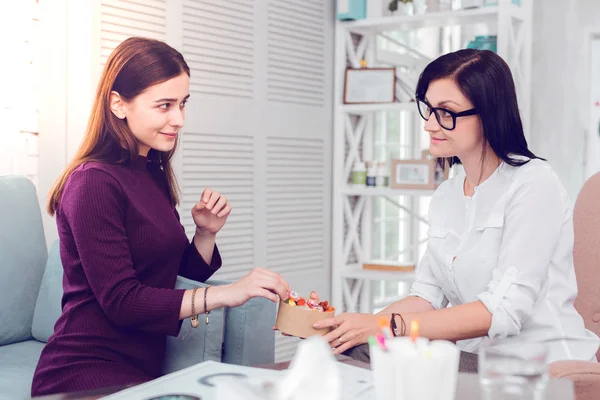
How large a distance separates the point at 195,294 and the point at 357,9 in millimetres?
2260

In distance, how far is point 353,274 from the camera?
3.64m

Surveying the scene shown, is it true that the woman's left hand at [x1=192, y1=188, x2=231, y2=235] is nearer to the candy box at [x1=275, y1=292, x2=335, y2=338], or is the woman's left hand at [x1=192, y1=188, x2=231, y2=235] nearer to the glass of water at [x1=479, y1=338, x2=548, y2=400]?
the candy box at [x1=275, y1=292, x2=335, y2=338]

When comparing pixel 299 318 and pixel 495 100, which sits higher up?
pixel 495 100

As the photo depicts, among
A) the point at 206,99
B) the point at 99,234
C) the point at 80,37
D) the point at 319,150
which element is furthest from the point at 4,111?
the point at 319,150

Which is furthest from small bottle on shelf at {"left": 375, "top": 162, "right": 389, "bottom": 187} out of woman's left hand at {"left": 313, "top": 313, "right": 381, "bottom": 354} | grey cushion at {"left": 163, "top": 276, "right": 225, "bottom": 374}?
woman's left hand at {"left": 313, "top": 313, "right": 381, "bottom": 354}

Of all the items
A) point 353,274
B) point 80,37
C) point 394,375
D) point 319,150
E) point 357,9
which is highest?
point 357,9

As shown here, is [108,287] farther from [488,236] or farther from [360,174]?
[360,174]

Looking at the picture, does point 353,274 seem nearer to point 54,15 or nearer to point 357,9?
point 357,9

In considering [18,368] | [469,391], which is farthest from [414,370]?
[18,368]

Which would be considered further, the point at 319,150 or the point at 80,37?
the point at 319,150

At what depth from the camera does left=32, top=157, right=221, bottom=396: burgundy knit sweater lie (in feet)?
5.55

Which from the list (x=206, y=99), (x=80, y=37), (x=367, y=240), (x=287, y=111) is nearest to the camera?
(x=80, y=37)

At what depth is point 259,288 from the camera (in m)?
1.69

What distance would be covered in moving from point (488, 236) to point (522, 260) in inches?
5.1
